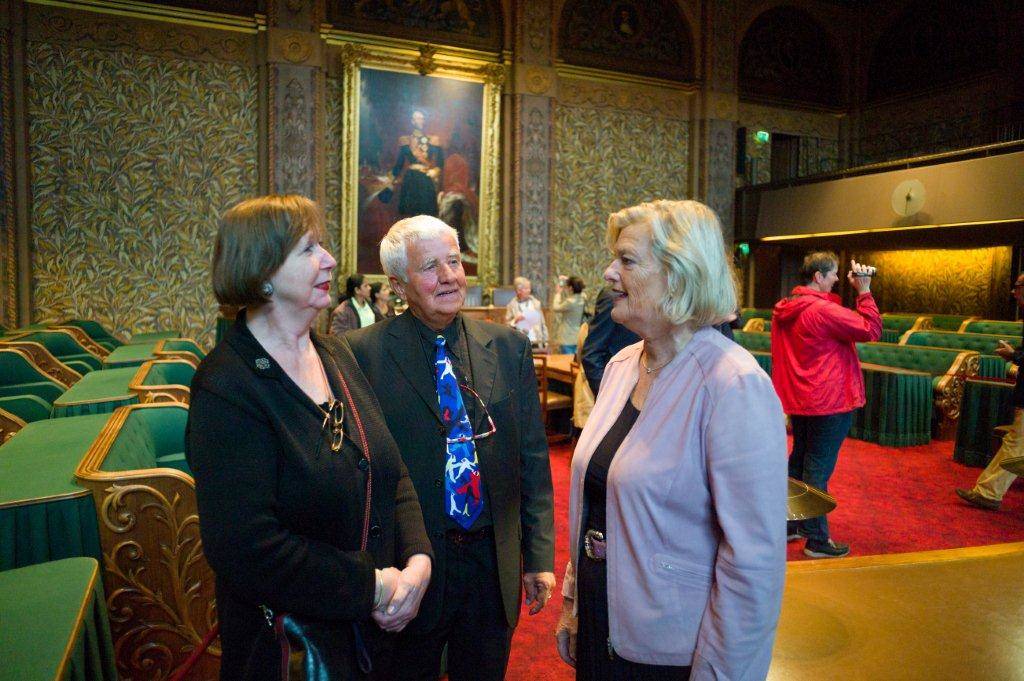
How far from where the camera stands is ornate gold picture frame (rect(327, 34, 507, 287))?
939 cm

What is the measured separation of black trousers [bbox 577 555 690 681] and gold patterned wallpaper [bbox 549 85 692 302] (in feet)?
30.8

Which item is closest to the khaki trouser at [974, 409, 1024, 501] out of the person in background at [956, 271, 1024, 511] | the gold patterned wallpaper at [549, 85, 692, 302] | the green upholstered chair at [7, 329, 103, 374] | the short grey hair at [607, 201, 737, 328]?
the person in background at [956, 271, 1024, 511]

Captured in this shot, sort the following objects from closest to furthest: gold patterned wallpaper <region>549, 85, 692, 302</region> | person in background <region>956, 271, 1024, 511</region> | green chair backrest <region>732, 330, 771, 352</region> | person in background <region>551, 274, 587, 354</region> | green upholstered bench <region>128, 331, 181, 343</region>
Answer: person in background <region>956, 271, 1024, 511</region> → green upholstered bench <region>128, 331, 181, 343</region> → person in background <region>551, 274, 587, 354</region> → green chair backrest <region>732, 330, 771, 352</region> → gold patterned wallpaper <region>549, 85, 692, 302</region>

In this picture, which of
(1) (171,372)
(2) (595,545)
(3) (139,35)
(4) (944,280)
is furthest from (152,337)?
(4) (944,280)

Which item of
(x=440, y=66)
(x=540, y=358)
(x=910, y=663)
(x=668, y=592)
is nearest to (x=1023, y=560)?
(x=910, y=663)

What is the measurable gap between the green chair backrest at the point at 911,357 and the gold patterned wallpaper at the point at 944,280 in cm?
417

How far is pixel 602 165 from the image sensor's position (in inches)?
434

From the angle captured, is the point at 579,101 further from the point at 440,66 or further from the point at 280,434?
the point at 280,434

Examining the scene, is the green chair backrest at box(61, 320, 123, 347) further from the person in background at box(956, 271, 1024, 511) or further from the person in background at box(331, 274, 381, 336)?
the person in background at box(956, 271, 1024, 511)

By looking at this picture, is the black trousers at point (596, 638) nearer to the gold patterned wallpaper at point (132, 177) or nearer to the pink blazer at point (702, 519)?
the pink blazer at point (702, 519)

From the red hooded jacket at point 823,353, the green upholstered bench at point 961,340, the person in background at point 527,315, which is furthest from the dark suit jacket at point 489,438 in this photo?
the green upholstered bench at point 961,340

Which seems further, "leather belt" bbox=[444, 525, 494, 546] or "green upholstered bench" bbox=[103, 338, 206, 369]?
"green upholstered bench" bbox=[103, 338, 206, 369]

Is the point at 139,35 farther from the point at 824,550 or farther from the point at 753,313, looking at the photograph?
the point at 753,313

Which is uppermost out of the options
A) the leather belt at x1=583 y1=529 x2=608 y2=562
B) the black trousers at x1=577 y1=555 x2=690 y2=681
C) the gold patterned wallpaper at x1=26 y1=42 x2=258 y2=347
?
A: the gold patterned wallpaper at x1=26 y1=42 x2=258 y2=347
